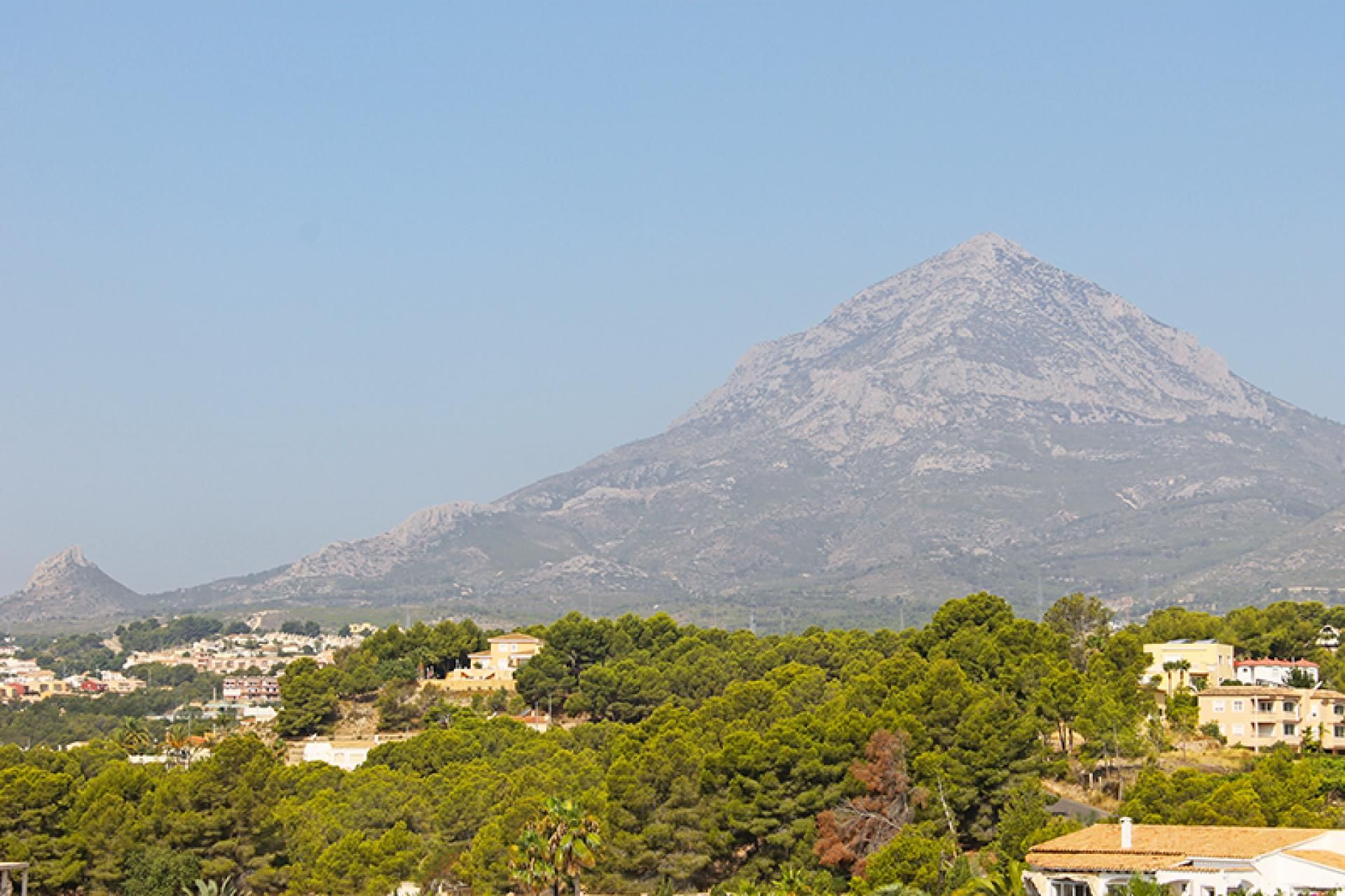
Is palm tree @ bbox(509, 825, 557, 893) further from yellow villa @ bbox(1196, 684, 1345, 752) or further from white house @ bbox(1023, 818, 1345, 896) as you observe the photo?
yellow villa @ bbox(1196, 684, 1345, 752)

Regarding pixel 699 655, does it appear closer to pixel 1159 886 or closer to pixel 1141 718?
pixel 1141 718

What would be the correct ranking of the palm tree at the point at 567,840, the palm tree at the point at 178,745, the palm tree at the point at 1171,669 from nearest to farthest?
the palm tree at the point at 567,840
the palm tree at the point at 1171,669
the palm tree at the point at 178,745

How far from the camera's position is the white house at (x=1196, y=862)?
157 ft

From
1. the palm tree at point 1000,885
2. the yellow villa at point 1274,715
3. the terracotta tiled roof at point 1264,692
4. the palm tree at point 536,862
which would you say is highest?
the terracotta tiled roof at point 1264,692

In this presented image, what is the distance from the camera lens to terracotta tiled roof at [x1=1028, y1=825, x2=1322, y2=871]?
161 feet

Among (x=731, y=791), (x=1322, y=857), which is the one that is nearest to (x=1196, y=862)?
(x=1322, y=857)

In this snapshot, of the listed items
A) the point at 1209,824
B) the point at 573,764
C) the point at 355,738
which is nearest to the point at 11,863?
the point at 573,764

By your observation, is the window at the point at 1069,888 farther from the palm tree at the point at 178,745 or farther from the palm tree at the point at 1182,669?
the palm tree at the point at 178,745

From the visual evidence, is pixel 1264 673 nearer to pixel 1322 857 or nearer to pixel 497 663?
pixel 1322 857

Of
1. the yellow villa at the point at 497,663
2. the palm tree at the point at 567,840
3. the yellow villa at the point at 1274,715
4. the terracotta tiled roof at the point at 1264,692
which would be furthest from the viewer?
the yellow villa at the point at 497,663

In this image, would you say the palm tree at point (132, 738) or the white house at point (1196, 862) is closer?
the white house at point (1196, 862)

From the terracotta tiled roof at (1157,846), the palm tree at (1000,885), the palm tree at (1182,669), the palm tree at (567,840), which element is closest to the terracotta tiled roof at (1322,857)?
the terracotta tiled roof at (1157,846)

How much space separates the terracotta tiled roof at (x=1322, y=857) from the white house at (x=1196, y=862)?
0.03m

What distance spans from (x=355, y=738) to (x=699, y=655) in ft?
78.9
